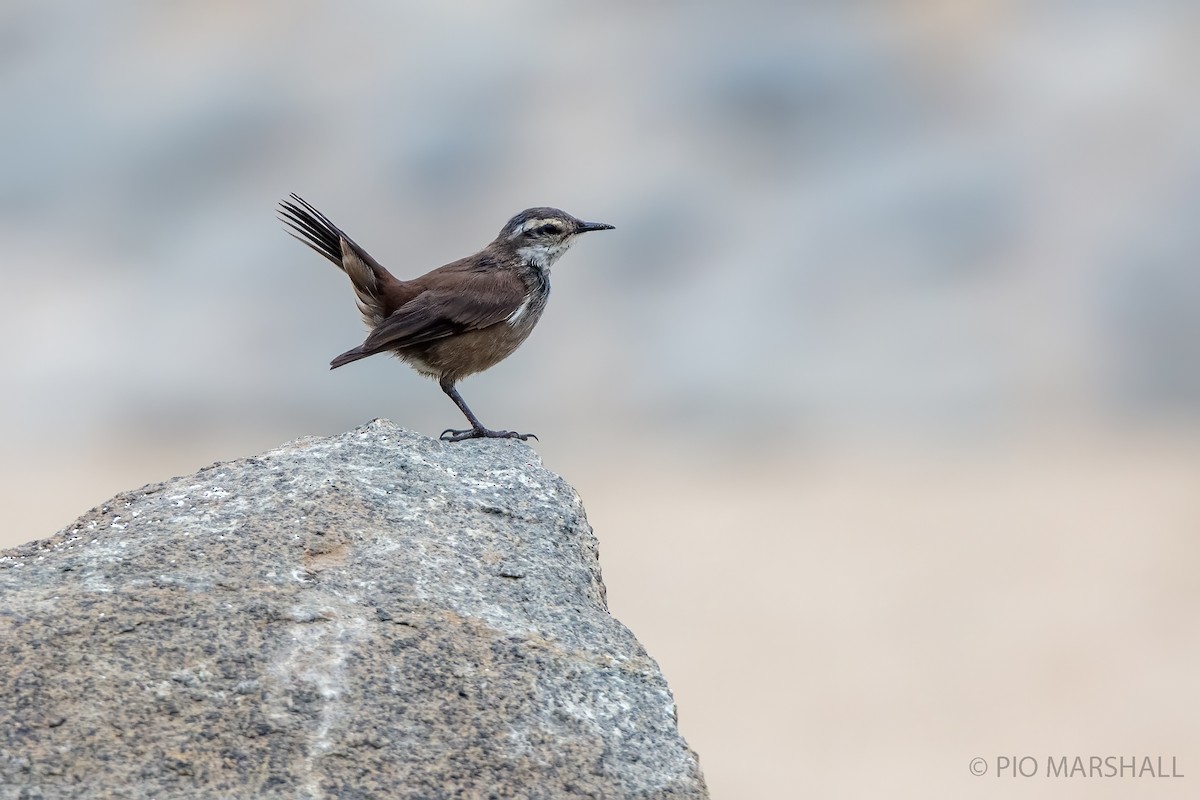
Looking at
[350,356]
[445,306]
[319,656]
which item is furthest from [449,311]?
[319,656]

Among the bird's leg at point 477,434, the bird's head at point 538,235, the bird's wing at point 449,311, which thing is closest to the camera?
the bird's leg at point 477,434

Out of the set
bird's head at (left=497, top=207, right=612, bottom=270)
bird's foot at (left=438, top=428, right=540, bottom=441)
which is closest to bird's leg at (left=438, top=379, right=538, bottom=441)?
bird's foot at (left=438, top=428, right=540, bottom=441)

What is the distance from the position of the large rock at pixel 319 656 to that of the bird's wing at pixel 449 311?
2154 millimetres

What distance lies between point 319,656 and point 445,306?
10.6ft

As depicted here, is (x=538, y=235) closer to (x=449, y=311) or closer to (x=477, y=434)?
(x=449, y=311)

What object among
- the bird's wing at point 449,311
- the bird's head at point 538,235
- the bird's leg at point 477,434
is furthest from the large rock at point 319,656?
the bird's head at point 538,235

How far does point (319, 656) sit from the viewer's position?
2990 millimetres

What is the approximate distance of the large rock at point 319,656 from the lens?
2.71m

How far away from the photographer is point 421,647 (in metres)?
3.08

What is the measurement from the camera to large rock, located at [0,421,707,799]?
8.89ft

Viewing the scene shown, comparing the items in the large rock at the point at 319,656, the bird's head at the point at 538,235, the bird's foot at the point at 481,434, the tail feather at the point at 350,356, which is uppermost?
the bird's head at the point at 538,235

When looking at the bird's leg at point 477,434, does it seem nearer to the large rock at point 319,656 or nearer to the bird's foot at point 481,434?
the bird's foot at point 481,434

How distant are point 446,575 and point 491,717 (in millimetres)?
538

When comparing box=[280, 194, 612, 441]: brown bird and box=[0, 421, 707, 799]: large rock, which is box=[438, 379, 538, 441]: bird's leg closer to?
box=[280, 194, 612, 441]: brown bird
